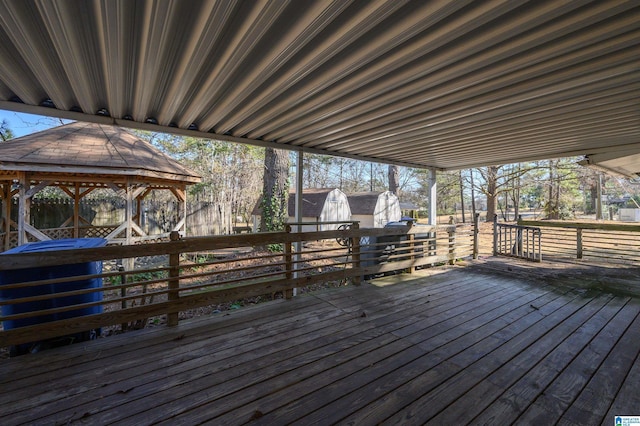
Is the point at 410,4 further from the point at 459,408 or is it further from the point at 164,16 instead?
the point at 459,408

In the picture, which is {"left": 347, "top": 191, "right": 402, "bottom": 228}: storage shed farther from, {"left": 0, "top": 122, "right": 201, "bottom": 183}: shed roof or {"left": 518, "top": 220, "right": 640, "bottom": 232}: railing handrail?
{"left": 0, "top": 122, "right": 201, "bottom": 183}: shed roof

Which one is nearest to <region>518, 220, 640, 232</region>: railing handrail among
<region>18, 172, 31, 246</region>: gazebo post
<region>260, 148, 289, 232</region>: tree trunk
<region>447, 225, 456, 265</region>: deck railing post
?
<region>447, 225, 456, 265</region>: deck railing post

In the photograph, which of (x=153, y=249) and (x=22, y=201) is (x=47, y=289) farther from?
(x=22, y=201)

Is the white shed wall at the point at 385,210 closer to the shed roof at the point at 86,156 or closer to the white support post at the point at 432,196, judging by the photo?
the white support post at the point at 432,196

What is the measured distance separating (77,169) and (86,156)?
1.67 feet

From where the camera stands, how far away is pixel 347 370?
6.55ft

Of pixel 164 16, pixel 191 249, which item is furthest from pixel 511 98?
pixel 191 249

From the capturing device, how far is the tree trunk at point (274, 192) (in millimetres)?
8516

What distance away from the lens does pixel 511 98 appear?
2711 mm

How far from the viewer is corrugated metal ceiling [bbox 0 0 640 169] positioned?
160cm

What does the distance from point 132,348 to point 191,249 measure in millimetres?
986

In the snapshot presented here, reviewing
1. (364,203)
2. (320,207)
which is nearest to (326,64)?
(320,207)

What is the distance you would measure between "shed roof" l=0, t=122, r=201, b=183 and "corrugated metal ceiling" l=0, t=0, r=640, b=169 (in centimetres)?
366

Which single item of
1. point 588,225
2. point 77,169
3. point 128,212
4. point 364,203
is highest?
point 77,169
